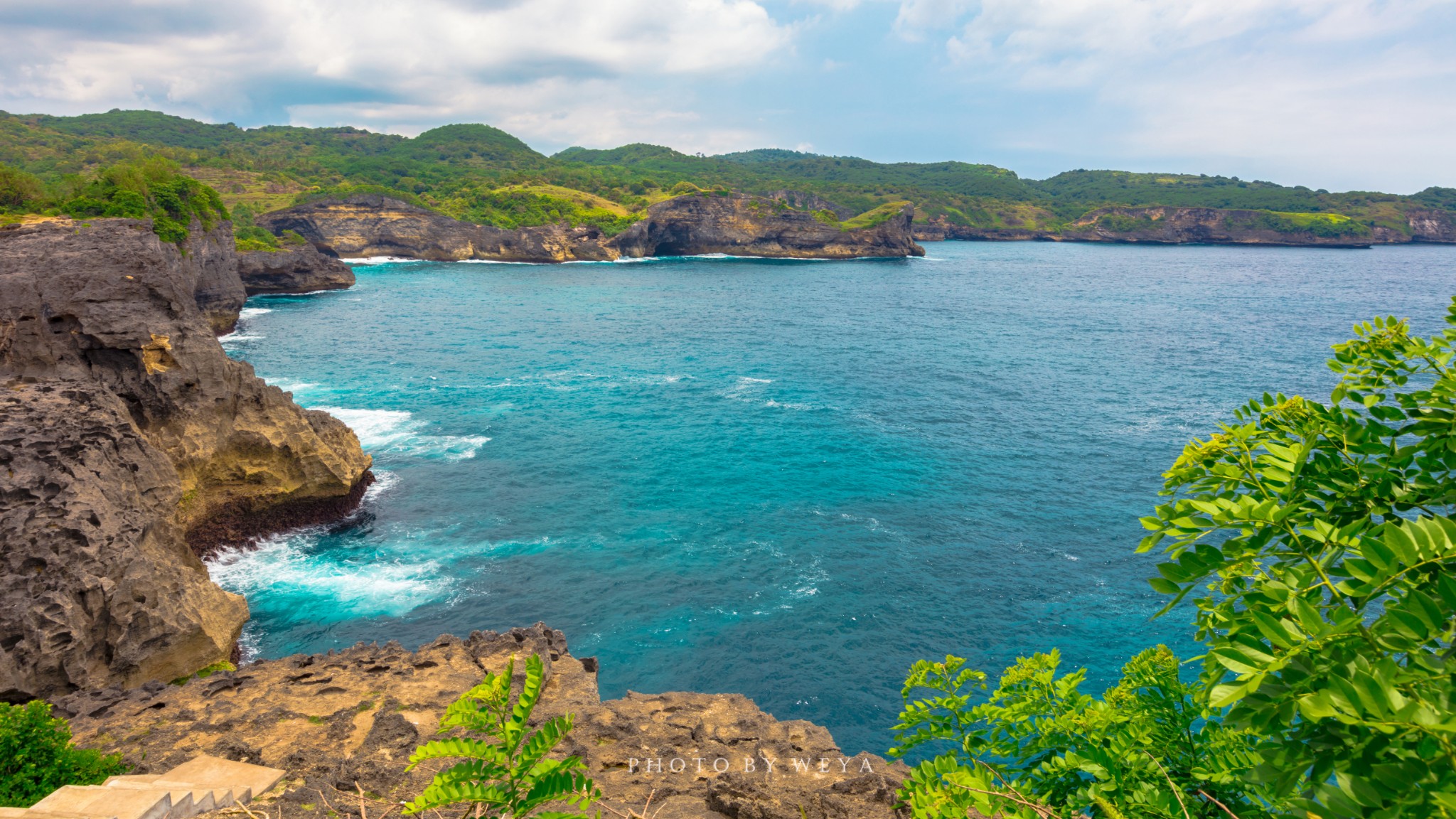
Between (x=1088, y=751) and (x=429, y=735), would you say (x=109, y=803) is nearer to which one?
(x=429, y=735)

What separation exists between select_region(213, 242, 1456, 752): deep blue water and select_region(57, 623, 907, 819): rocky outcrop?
7603mm

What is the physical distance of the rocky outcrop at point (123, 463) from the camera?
67.5ft

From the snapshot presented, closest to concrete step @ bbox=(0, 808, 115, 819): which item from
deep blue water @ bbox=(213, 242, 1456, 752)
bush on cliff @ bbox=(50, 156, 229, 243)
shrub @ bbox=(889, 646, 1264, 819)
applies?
shrub @ bbox=(889, 646, 1264, 819)

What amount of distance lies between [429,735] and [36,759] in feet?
21.9

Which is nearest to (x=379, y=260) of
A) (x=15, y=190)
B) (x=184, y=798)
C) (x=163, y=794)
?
(x=15, y=190)

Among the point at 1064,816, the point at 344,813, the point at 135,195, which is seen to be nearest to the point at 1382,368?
the point at 1064,816

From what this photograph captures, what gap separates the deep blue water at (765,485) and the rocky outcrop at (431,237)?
268 feet

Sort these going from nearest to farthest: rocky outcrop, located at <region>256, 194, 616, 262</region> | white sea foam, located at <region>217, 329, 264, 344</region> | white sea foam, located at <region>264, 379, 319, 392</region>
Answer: white sea foam, located at <region>264, 379, 319, 392</region> < white sea foam, located at <region>217, 329, 264, 344</region> < rocky outcrop, located at <region>256, 194, 616, 262</region>

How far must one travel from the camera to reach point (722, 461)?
45875 millimetres

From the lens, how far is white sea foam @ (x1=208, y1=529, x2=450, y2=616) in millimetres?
31109

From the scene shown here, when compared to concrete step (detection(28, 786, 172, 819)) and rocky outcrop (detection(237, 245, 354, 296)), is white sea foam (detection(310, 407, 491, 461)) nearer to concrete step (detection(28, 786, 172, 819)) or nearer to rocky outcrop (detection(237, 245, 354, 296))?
concrete step (detection(28, 786, 172, 819))

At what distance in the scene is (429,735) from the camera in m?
16.4

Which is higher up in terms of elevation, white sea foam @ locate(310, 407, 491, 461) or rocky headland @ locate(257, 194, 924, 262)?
rocky headland @ locate(257, 194, 924, 262)

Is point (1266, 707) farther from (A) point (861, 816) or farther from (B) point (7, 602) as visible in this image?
(B) point (7, 602)
